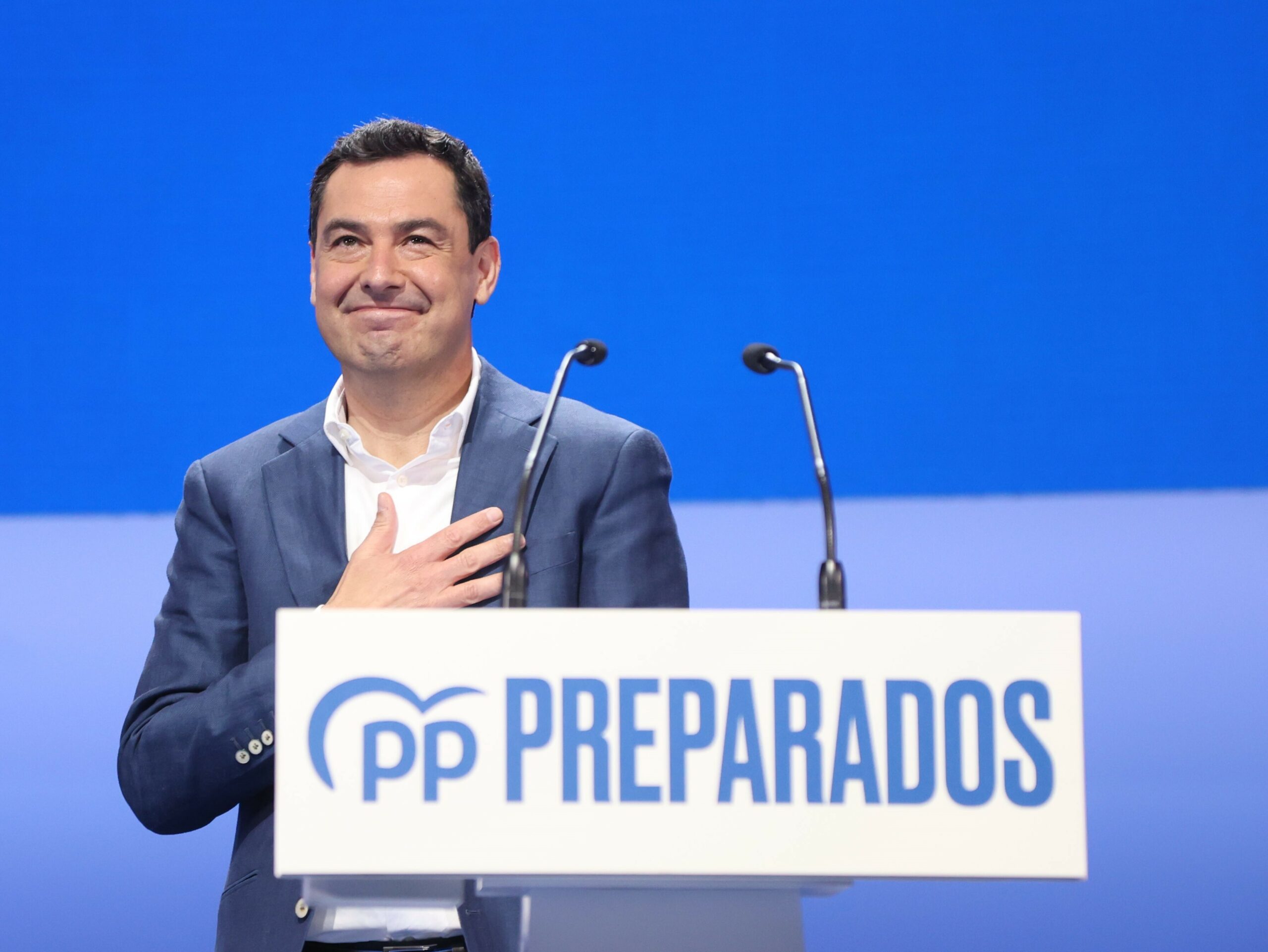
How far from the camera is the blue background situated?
268 inches

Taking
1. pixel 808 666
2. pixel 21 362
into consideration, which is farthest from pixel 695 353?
pixel 808 666

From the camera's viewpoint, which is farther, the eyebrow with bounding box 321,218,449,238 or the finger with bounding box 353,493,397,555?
the eyebrow with bounding box 321,218,449,238

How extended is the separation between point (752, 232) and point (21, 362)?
147 inches

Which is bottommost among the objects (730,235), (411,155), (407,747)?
Answer: (407,747)

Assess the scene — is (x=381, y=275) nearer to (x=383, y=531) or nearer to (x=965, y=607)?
(x=383, y=531)

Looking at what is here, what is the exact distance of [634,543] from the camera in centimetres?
145

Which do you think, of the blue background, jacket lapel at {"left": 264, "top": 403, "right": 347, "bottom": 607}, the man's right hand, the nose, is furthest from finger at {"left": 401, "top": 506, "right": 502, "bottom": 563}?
the blue background

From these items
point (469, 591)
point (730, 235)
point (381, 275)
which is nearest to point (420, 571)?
point (469, 591)

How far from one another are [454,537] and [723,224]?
227 inches

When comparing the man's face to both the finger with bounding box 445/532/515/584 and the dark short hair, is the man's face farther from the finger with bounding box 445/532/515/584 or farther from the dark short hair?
the finger with bounding box 445/532/515/584

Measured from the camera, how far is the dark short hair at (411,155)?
58.4 inches

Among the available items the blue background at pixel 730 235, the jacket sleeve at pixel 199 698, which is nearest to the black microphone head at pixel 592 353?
the jacket sleeve at pixel 199 698

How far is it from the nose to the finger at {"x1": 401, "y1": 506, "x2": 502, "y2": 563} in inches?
10.1

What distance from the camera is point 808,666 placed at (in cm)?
91
